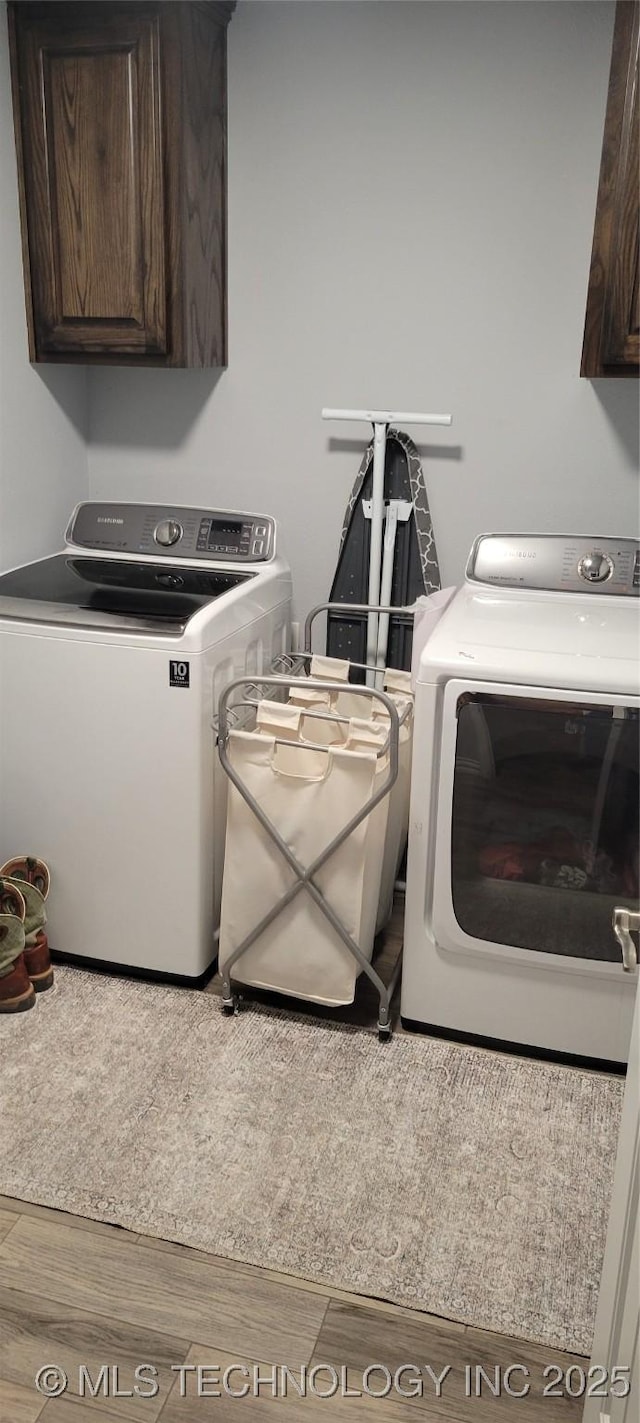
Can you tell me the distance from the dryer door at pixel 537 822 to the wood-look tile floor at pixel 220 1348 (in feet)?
2.55

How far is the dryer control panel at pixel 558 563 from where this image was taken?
8.71 feet

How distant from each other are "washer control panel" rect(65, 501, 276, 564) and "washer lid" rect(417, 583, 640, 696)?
1.89ft

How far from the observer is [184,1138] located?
213cm

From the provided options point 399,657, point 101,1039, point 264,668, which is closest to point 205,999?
point 101,1039

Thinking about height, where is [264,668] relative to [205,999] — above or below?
above

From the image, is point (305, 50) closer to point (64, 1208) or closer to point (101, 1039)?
point (101, 1039)

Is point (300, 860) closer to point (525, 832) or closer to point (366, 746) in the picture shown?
point (366, 746)

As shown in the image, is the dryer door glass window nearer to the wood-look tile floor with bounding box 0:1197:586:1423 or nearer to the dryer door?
the dryer door

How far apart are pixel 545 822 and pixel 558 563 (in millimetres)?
763

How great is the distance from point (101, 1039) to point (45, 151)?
6.90 feet

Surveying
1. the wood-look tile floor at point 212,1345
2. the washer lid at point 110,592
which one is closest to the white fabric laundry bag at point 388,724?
the washer lid at point 110,592

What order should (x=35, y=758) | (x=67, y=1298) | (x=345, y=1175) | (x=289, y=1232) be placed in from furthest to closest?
(x=35, y=758) < (x=345, y=1175) < (x=289, y=1232) < (x=67, y=1298)

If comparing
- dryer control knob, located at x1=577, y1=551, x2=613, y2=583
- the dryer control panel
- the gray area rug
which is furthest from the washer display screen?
the gray area rug

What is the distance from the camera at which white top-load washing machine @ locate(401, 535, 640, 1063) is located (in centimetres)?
217
